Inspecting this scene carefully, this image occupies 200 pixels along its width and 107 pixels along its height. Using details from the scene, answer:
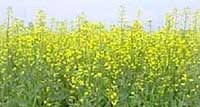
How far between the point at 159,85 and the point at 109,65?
0.53 m

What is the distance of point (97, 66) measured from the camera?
17.4 feet

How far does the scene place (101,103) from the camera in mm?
4766

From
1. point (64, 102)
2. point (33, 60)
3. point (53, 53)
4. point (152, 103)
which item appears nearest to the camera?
point (152, 103)

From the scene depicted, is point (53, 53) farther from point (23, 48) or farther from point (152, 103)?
point (152, 103)

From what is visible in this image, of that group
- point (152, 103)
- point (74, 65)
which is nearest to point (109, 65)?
point (74, 65)

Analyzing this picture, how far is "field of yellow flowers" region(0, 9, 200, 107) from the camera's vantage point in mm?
4816

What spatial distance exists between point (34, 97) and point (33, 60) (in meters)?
0.73

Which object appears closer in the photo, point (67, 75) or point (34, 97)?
point (34, 97)

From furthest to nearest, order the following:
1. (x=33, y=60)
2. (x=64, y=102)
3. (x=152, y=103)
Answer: (x=33, y=60), (x=64, y=102), (x=152, y=103)

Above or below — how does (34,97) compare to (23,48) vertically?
below

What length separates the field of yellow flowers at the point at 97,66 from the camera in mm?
4816

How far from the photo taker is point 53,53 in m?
5.81

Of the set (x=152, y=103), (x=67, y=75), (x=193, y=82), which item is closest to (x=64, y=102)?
(x=67, y=75)

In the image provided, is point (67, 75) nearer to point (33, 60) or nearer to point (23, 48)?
point (33, 60)
